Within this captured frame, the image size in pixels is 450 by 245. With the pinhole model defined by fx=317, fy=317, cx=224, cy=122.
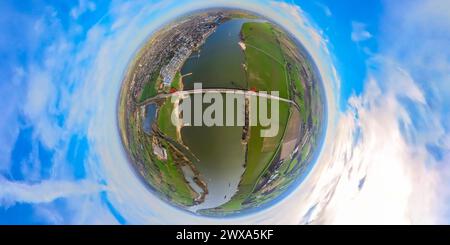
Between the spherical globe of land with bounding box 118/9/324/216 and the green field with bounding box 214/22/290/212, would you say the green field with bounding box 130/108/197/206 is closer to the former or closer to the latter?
the spherical globe of land with bounding box 118/9/324/216

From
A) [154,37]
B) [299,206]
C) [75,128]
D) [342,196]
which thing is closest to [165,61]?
[154,37]

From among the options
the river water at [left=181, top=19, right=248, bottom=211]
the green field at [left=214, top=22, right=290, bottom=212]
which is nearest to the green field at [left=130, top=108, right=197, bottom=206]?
the river water at [left=181, top=19, right=248, bottom=211]

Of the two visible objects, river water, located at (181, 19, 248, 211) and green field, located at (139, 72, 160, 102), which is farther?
green field, located at (139, 72, 160, 102)

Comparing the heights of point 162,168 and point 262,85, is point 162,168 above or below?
below

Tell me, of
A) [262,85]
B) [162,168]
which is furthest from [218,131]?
[162,168]

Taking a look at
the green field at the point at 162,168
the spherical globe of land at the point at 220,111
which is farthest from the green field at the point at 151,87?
the green field at the point at 162,168

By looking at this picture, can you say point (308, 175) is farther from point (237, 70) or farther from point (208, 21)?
point (208, 21)

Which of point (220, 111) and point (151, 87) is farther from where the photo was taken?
point (151, 87)

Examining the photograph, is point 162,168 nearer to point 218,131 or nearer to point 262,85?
point 218,131

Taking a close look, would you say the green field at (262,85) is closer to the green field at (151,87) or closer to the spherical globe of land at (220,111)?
the spherical globe of land at (220,111)
